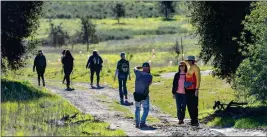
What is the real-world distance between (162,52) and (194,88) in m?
60.8

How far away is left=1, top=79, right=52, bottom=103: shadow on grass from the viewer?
23359mm

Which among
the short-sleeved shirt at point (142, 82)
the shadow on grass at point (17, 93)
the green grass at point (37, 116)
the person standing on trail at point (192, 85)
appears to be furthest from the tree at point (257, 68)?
the shadow on grass at point (17, 93)

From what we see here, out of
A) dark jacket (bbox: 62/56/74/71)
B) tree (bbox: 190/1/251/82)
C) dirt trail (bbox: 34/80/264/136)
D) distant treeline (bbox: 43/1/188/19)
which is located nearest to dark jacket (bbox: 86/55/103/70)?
dark jacket (bbox: 62/56/74/71)

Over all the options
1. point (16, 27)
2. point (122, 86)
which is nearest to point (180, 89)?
point (122, 86)

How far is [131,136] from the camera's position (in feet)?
56.5

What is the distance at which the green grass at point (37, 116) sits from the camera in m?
16.4

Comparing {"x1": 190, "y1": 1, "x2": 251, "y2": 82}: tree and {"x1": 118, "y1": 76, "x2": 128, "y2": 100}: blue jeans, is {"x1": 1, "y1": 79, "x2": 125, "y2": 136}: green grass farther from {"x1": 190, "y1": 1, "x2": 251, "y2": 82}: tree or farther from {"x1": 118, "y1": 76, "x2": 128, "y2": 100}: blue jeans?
{"x1": 190, "y1": 1, "x2": 251, "y2": 82}: tree

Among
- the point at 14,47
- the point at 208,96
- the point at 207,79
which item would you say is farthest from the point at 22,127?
the point at 207,79

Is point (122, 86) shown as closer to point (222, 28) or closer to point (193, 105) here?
point (222, 28)

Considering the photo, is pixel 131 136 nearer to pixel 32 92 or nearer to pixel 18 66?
pixel 32 92

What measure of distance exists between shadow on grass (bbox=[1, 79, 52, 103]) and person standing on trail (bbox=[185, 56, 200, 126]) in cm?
671

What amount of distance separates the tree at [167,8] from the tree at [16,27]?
137 m

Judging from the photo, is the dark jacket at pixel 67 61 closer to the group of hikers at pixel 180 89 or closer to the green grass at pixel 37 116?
the green grass at pixel 37 116

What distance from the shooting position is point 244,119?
19.7m
